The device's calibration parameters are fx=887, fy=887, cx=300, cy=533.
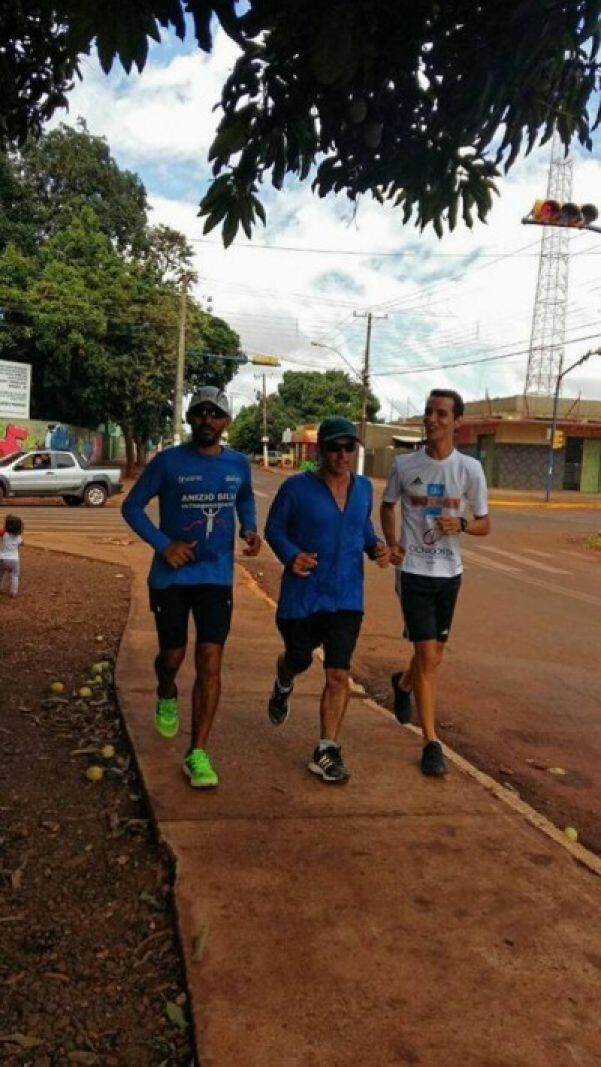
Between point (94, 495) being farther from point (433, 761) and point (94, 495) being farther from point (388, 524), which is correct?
point (433, 761)

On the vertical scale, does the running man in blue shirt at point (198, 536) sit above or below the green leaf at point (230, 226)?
below

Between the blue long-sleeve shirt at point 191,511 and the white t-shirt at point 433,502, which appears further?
the white t-shirt at point 433,502

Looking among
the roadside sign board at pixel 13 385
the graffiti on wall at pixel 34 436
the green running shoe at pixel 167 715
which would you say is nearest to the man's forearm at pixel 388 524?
the green running shoe at pixel 167 715

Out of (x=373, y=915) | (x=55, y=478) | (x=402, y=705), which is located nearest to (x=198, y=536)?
(x=402, y=705)

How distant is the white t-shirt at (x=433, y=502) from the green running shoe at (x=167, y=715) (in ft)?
4.35

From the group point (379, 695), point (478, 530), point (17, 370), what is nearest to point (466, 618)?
point (379, 695)

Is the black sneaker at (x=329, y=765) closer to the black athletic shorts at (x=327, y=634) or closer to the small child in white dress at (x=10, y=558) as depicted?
the black athletic shorts at (x=327, y=634)

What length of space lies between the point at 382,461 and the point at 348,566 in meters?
54.9

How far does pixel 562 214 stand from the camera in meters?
11.8

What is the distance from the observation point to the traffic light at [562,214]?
11.5 meters

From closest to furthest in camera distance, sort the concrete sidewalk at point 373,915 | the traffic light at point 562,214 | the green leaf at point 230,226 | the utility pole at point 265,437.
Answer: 1. the concrete sidewalk at point 373,915
2. the green leaf at point 230,226
3. the traffic light at point 562,214
4. the utility pole at point 265,437

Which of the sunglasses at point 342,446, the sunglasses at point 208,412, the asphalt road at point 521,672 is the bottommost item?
the asphalt road at point 521,672

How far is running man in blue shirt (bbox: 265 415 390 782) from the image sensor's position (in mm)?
4008

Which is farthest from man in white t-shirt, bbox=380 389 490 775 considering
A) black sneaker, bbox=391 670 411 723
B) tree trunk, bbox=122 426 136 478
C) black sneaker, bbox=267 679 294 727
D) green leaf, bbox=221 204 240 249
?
tree trunk, bbox=122 426 136 478
